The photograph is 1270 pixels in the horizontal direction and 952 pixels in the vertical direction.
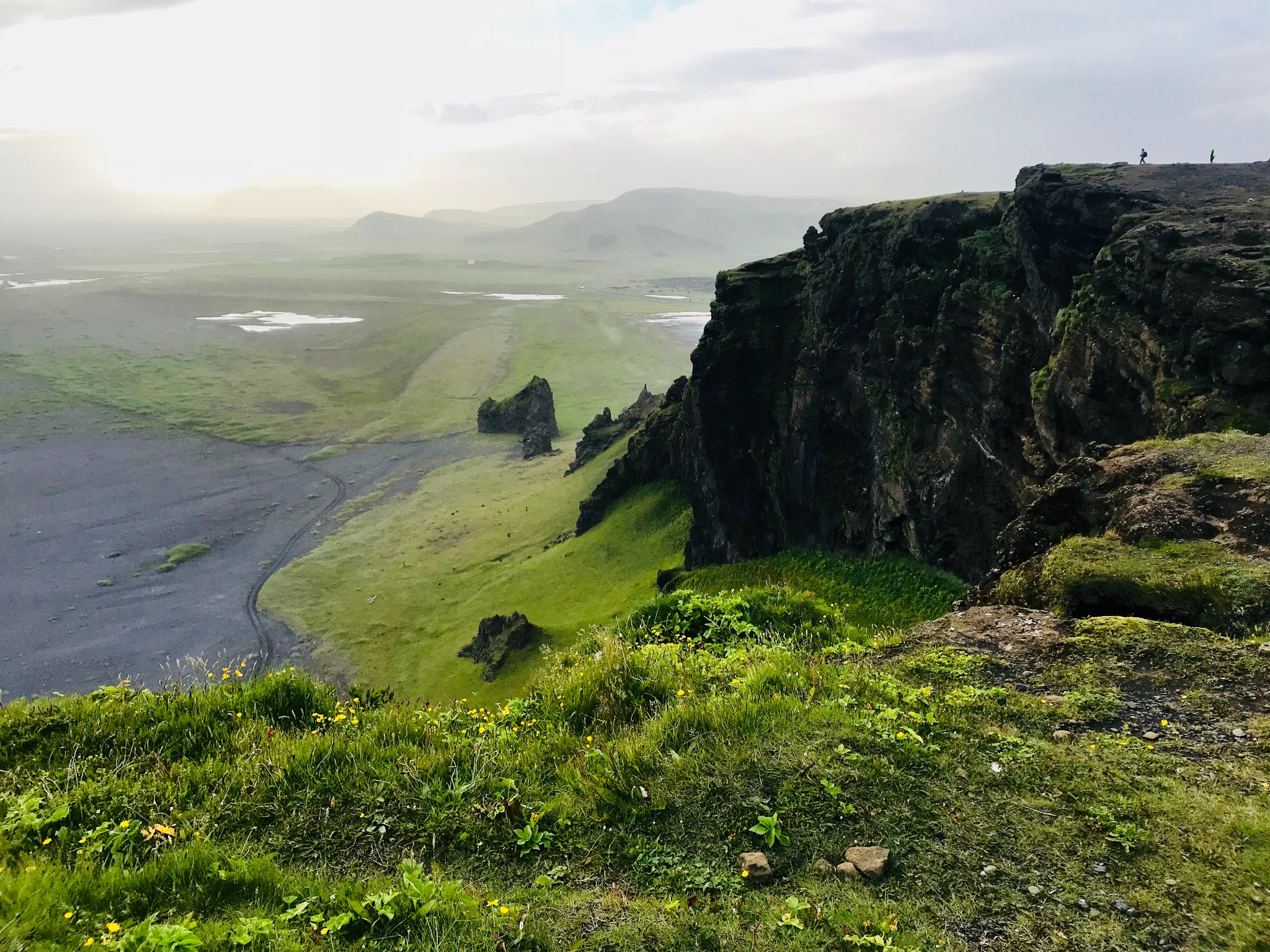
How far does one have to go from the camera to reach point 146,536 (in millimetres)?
71188

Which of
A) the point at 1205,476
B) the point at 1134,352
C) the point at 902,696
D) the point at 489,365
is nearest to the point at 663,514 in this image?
the point at 1134,352

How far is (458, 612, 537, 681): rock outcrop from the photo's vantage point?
37.3 metres

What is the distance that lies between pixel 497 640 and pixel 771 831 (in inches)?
1357

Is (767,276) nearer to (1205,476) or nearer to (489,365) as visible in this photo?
(1205,476)

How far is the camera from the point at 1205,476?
13.4 metres

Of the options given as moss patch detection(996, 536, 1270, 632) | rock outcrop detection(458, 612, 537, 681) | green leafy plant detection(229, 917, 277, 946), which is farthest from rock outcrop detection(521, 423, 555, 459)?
green leafy plant detection(229, 917, 277, 946)

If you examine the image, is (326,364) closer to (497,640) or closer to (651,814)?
(497,640)

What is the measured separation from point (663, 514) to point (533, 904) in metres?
49.3

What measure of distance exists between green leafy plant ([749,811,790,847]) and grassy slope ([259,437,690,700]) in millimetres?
29637

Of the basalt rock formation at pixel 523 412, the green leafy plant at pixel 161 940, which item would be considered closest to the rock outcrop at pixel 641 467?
the basalt rock formation at pixel 523 412

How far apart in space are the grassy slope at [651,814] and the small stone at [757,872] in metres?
0.07

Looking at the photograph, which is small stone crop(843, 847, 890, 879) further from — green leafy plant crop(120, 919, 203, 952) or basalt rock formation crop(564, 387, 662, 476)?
basalt rock formation crop(564, 387, 662, 476)

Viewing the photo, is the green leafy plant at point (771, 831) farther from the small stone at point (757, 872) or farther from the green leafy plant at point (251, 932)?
the green leafy plant at point (251, 932)

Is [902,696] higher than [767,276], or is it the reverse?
[767,276]
